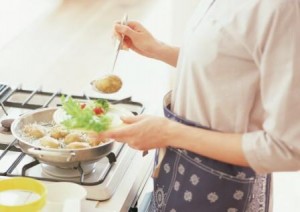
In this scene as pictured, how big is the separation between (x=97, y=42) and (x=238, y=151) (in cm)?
109

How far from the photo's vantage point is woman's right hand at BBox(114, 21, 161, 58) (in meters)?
1.29

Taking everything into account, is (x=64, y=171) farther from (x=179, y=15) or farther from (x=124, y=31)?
(x=179, y=15)

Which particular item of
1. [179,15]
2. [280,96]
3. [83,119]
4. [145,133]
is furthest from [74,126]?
[179,15]

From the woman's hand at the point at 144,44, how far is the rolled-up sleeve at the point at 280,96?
348 millimetres

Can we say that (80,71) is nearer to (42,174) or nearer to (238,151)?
(42,174)

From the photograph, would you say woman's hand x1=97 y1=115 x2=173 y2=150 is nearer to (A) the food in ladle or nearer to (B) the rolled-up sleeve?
(B) the rolled-up sleeve

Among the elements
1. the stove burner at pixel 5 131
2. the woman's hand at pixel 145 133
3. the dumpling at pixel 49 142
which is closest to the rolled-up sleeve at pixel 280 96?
the woman's hand at pixel 145 133

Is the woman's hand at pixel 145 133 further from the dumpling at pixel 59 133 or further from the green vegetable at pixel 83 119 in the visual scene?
the dumpling at pixel 59 133

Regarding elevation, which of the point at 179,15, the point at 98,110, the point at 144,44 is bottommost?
A: the point at 179,15

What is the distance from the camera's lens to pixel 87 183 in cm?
111

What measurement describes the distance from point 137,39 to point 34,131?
29cm

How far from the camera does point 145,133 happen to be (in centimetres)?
107

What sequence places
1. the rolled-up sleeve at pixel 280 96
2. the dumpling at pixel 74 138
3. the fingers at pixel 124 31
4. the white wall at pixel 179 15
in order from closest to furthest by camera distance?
the rolled-up sleeve at pixel 280 96 → the dumpling at pixel 74 138 → the fingers at pixel 124 31 → the white wall at pixel 179 15

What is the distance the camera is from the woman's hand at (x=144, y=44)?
1.29m
